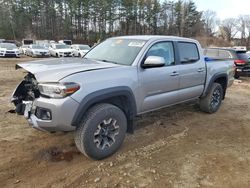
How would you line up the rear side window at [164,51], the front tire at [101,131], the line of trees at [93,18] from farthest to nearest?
the line of trees at [93,18]
the rear side window at [164,51]
the front tire at [101,131]

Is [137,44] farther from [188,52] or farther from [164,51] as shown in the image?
[188,52]

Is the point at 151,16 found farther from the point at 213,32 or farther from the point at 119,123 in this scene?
the point at 119,123

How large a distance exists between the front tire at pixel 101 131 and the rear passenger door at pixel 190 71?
5.63 ft

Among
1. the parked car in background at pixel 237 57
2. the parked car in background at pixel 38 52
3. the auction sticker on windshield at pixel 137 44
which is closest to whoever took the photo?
the auction sticker on windshield at pixel 137 44

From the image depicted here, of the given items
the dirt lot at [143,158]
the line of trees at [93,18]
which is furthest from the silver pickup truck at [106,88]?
the line of trees at [93,18]

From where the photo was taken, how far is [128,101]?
417 centimetres

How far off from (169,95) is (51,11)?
211 feet

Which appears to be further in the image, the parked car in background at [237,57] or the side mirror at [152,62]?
the parked car in background at [237,57]

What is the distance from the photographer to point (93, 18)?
6234 centimetres

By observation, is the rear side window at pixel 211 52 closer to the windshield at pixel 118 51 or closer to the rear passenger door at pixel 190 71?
the rear passenger door at pixel 190 71

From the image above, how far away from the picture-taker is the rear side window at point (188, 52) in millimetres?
5249

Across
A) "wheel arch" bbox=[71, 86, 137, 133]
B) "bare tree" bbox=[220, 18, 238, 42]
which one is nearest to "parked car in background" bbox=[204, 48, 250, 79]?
"wheel arch" bbox=[71, 86, 137, 133]

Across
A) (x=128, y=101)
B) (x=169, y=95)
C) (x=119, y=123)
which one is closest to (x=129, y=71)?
(x=128, y=101)

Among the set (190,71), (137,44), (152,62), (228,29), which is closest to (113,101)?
(152,62)
